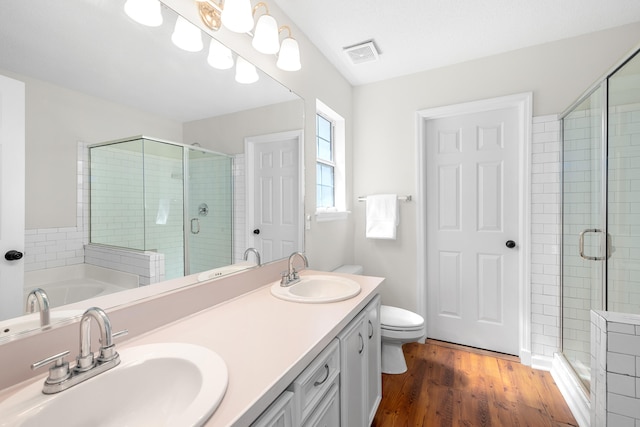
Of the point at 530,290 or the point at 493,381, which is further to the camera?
the point at 530,290

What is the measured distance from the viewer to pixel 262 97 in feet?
4.97

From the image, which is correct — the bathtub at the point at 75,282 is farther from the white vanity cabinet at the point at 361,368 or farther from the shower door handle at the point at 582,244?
the shower door handle at the point at 582,244

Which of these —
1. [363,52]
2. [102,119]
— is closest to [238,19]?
[102,119]

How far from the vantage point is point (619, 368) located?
1134mm

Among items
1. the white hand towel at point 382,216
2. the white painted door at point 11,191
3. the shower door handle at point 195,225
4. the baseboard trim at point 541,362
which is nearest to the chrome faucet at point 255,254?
the shower door handle at point 195,225

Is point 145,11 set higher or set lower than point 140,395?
higher

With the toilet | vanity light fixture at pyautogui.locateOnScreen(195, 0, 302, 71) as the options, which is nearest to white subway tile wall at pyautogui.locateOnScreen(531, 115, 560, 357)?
the toilet

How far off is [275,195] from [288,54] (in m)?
0.75

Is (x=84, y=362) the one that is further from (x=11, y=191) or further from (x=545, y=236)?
(x=545, y=236)

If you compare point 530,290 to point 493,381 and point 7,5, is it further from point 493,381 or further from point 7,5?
point 7,5

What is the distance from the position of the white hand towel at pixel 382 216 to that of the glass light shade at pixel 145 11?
6.41 ft

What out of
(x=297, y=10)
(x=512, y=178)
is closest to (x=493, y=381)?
(x=512, y=178)

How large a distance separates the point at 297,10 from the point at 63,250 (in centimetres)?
171

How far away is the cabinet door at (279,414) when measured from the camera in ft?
2.09
